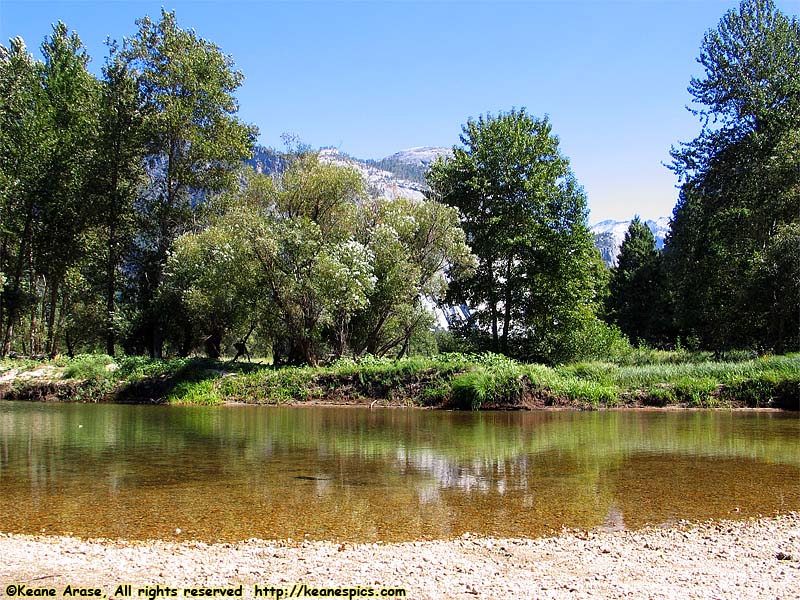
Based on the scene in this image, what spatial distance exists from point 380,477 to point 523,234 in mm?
30199

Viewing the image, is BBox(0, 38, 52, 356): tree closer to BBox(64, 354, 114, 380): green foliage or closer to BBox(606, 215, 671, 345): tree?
BBox(64, 354, 114, 380): green foliage

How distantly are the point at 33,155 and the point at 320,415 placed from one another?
26259 millimetres

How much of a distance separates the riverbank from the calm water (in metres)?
4.92

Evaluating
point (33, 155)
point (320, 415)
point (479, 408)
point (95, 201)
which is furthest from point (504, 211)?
point (33, 155)

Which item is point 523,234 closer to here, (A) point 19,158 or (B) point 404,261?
(B) point 404,261

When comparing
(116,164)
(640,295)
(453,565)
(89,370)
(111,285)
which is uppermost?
(116,164)

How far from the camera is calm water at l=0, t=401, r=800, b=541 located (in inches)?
320

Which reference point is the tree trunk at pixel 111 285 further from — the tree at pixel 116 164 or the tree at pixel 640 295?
the tree at pixel 640 295

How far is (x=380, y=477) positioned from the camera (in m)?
11.1

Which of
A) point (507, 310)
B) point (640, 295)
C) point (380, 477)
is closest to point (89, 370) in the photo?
point (380, 477)

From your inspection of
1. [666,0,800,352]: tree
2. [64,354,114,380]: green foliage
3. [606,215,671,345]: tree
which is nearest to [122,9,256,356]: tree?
[64,354,114,380]: green foliage

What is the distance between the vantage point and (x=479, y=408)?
2438 centimetres

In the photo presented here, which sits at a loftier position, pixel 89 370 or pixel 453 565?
pixel 89 370

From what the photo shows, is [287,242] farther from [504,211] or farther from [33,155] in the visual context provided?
[33,155]
